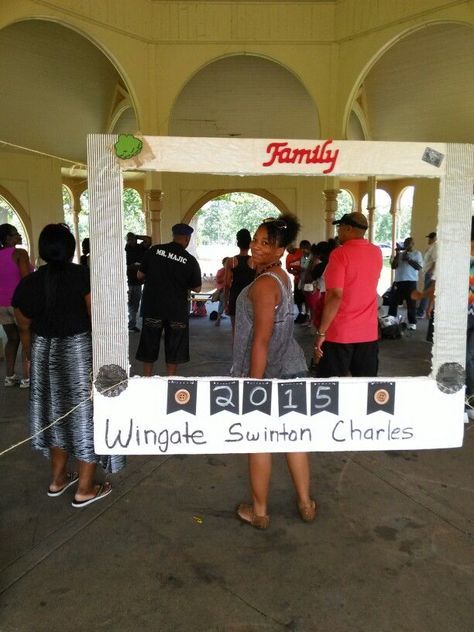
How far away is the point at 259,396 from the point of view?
2.11 m

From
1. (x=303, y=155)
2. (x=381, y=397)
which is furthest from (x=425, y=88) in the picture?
(x=381, y=397)

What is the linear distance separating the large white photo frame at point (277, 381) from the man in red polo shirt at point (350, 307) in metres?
0.96

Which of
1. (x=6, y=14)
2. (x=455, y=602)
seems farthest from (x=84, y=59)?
(x=455, y=602)

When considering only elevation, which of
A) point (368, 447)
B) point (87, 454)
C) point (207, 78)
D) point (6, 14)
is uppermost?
point (207, 78)

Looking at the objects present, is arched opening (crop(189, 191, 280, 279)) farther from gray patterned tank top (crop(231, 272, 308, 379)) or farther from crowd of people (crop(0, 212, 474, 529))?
gray patterned tank top (crop(231, 272, 308, 379))

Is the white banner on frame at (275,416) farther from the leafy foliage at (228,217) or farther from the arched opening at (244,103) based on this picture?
the leafy foliage at (228,217)

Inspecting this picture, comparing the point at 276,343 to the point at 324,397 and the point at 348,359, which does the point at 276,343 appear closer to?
the point at 324,397

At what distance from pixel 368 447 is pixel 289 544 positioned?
0.70 metres

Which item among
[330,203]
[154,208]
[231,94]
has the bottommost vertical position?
[154,208]

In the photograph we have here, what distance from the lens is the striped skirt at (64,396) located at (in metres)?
2.60

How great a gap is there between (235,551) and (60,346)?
4.40 ft

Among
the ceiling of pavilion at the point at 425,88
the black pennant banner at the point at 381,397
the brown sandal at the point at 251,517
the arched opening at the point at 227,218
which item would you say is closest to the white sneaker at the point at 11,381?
the brown sandal at the point at 251,517

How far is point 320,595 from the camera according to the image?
2096mm

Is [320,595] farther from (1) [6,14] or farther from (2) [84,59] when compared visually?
(2) [84,59]
